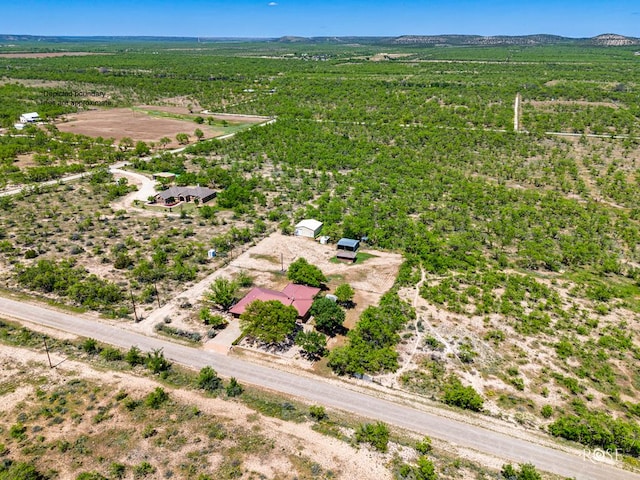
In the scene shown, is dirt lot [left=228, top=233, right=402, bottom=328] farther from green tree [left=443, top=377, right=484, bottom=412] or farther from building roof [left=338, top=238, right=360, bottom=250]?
green tree [left=443, top=377, right=484, bottom=412]

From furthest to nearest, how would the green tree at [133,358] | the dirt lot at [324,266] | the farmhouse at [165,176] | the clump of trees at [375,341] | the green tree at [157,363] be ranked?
the farmhouse at [165,176] → the dirt lot at [324,266] → the green tree at [133,358] → the clump of trees at [375,341] → the green tree at [157,363]

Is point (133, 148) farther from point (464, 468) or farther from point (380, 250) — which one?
point (464, 468)

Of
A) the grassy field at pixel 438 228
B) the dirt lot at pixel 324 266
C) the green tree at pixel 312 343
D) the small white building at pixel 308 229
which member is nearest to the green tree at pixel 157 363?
the grassy field at pixel 438 228

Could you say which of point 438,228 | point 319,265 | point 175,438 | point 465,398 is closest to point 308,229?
point 319,265

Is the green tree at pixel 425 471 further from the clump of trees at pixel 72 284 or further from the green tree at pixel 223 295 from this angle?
the clump of trees at pixel 72 284

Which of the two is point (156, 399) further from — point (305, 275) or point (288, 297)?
point (305, 275)

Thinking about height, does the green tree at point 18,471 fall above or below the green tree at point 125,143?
below
